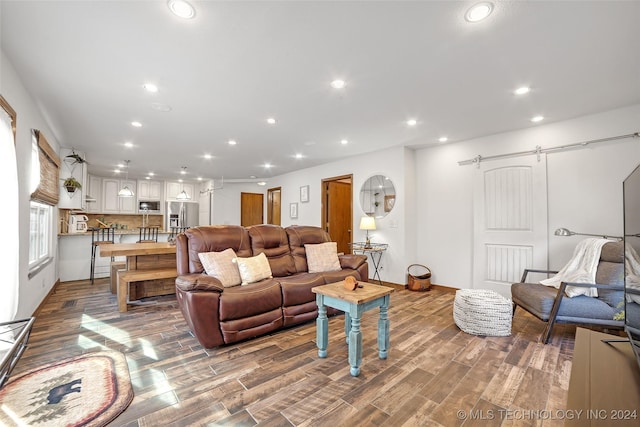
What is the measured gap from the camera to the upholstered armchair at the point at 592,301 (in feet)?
8.13

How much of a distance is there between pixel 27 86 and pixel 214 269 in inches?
101

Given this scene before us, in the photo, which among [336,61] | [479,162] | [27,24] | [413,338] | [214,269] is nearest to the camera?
[27,24]

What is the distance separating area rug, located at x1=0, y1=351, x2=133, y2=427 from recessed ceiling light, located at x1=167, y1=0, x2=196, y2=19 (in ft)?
8.07

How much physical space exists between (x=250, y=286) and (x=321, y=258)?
3.89ft

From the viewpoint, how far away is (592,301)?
2549 millimetres

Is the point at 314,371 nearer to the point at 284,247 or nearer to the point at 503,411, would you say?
the point at 503,411

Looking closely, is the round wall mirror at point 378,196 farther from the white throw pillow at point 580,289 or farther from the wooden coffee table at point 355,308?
the wooden coffee table at point 355,308

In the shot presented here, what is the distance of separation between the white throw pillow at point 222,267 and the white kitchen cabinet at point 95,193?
22.6 feet

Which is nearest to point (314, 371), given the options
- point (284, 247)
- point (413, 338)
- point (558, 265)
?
point (413, 338)

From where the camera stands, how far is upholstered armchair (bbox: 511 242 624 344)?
248 centimetres

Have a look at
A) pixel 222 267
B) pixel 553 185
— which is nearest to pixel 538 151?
pixel 553 185

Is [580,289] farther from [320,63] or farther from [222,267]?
[222,267]

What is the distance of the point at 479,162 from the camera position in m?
4.25

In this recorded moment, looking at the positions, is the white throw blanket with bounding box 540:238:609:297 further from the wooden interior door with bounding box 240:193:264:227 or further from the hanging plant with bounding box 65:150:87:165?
the wooden interior door with bounding box 240:193:264:227
